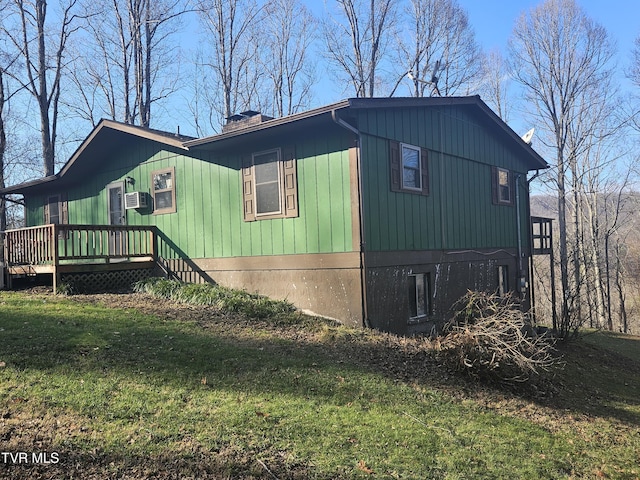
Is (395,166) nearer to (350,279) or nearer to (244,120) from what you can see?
(350,279)

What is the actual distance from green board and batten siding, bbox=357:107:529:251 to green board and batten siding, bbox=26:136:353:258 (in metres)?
0.65

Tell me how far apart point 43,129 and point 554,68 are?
2493cm

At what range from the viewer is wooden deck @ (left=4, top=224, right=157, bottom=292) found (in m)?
10.3

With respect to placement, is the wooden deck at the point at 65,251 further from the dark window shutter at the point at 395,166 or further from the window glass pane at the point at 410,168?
the window glass pane at the point at 410,168

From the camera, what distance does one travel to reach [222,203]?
10773mm

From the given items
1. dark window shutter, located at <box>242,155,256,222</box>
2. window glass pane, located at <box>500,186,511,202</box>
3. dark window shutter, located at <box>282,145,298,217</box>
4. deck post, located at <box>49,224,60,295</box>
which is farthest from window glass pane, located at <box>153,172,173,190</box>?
window glass pane, located at <box>500,186,511,202</box>

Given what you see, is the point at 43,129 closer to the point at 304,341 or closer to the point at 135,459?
the point at 304,341

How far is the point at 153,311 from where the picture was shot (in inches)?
335

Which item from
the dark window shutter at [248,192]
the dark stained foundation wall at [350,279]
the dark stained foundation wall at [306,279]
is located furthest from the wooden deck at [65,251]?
the dark window shutter at [248,192]

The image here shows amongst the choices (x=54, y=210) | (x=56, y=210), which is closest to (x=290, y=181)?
(x=56, y=210)

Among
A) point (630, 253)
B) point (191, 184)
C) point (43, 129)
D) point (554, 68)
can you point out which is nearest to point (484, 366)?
point (191, 184)

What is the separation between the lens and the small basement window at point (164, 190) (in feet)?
39.0

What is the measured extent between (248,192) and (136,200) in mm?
3903

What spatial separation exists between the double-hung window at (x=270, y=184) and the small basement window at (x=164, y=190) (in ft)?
8.34
